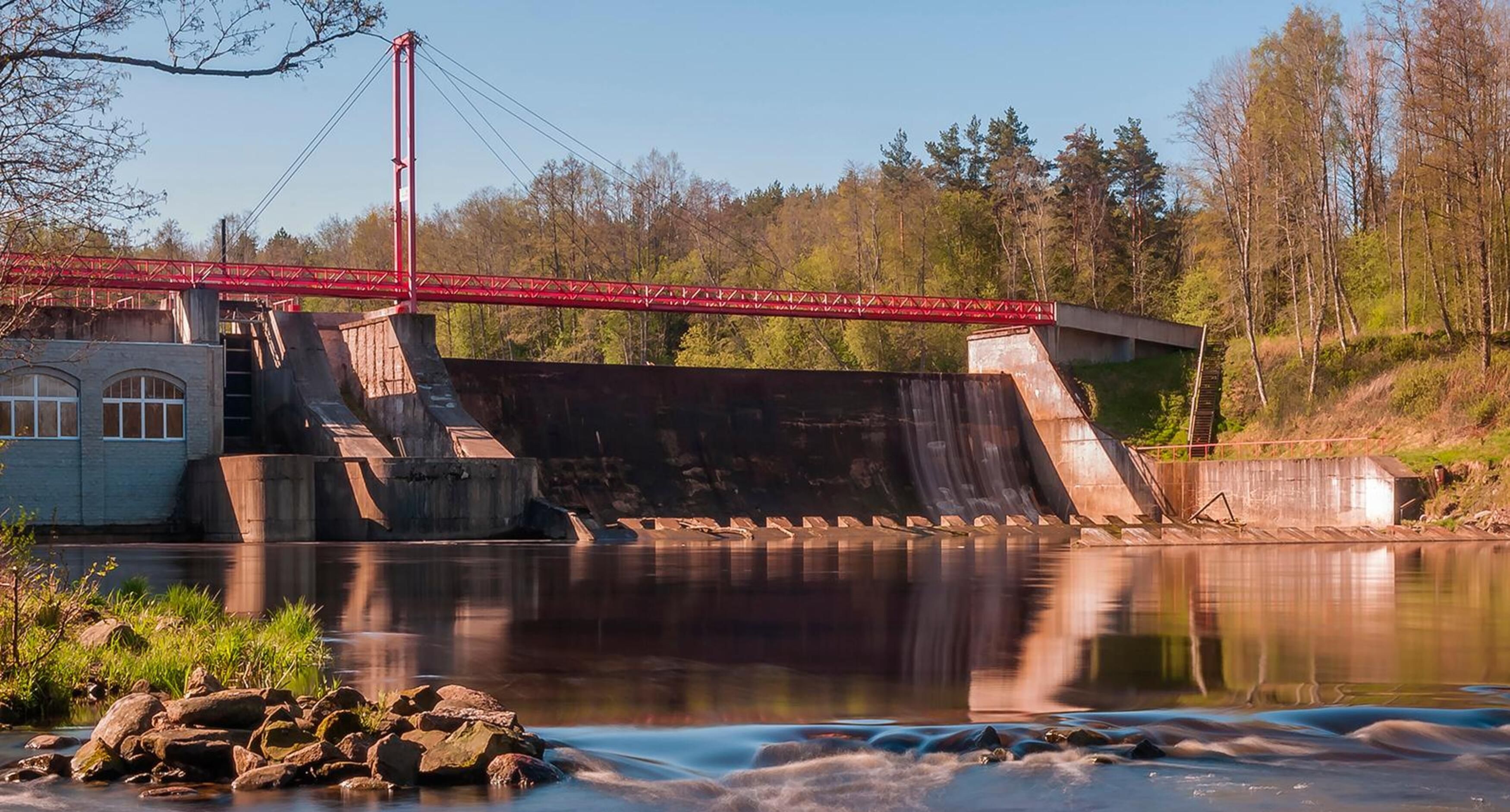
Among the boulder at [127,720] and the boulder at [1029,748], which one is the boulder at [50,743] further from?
the boulder at [1029,748]

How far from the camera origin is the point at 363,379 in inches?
1741

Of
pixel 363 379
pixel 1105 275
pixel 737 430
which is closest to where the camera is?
pixel 363 379

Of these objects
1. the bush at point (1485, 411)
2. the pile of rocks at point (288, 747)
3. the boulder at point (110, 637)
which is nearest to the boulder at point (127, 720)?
the pile of rocks at point (288, 747)

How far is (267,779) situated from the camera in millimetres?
8953

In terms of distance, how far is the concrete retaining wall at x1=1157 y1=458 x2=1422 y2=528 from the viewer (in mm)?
39125

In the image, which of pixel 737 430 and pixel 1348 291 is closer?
pixel 737 430

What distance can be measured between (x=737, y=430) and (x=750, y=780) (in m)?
38.2

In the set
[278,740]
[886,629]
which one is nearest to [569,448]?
[886,629]

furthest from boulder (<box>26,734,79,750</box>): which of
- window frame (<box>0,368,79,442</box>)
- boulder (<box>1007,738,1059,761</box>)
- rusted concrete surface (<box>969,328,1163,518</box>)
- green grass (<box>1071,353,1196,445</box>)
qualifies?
green grass (<box>1071,353,1196,445</box>)

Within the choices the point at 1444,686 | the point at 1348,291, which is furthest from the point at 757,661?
the point at 1348,291

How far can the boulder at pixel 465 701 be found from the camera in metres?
10.1

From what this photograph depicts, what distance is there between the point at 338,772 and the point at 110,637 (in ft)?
14.9

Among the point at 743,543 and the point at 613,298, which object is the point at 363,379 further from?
the point at 743,543

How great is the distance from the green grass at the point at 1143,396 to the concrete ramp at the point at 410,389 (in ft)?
67.8
